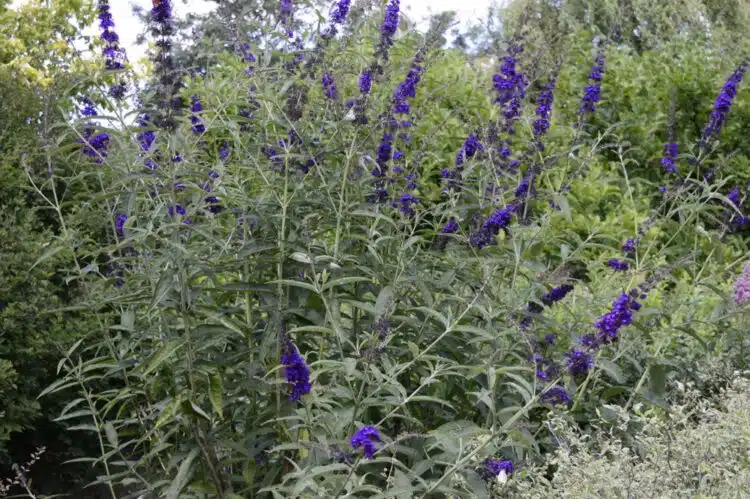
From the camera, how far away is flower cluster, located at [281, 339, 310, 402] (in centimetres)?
280

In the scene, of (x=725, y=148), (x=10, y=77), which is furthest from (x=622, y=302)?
(x=725, y=148)

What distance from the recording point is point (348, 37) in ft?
13.7

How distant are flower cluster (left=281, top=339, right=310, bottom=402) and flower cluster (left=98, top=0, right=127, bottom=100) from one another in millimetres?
1228

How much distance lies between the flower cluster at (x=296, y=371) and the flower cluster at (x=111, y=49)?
123 cm

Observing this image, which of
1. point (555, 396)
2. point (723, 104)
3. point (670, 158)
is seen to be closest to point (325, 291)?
point (555, 396)

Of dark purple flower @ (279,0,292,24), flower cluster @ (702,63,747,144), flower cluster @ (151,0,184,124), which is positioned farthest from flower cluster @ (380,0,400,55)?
flower cluster @ (702,63,747,144)

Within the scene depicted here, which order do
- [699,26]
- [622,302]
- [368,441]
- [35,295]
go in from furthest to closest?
[699,26], [35,295], [622,302], [368,441]

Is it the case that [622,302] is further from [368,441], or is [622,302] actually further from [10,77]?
[10,77]

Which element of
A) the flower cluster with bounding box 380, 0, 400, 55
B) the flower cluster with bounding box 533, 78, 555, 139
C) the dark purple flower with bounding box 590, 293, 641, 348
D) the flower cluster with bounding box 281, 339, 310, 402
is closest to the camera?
the flower cluster with bounding box 281, 339, 310, 402

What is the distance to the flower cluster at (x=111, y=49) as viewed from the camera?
3.45 meters

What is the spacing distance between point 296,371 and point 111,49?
1.51m

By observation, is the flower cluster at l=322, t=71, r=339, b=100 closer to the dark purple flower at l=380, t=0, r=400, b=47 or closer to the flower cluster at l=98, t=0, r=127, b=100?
the dark purple flower at l=380, t=0, r=400, b=47

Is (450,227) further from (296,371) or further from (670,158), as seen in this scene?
(670,158)

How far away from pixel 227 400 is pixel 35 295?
1818 millimetres
